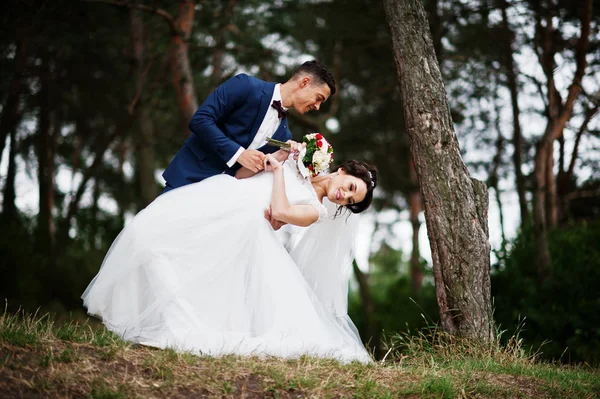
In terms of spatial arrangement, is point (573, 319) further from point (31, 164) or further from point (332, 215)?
point (31, 164)

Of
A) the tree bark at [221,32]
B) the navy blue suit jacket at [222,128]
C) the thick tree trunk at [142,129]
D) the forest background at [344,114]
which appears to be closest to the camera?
the navy blue suit jacket at [222,128]

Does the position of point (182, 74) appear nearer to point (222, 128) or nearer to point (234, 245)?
point (222, 128)

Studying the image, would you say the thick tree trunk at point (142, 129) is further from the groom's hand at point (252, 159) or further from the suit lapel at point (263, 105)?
the groom's hand at point (252, 159)

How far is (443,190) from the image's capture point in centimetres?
591

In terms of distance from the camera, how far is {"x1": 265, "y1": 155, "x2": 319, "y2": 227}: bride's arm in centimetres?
506

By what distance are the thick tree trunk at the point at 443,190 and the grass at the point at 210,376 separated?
0.74 m

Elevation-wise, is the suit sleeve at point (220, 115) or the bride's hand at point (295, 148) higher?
the suit sleeve at point (220, 115)

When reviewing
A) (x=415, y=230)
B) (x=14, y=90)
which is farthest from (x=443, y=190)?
(x=415, y=230)

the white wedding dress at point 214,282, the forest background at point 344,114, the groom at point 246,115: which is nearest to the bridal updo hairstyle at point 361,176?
the white wedding dress at point 214,282

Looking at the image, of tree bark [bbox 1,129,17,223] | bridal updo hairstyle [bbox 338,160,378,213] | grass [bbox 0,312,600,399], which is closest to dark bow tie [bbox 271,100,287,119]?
bridal updo hairstyle [bbox 338,160,378,213]

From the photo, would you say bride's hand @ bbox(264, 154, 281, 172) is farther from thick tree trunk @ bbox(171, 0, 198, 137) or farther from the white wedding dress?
thick tree trunk @ bbox(171, 0, 198, 137)

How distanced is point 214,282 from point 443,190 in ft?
7.34

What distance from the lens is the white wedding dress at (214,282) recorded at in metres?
4.79

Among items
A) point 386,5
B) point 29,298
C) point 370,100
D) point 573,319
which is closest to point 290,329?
point 386,5
